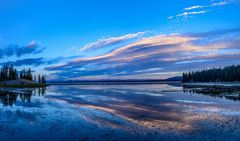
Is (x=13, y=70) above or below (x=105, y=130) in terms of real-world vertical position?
above

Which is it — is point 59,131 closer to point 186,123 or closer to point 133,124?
point 133,124

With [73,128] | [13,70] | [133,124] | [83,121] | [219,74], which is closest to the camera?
[73,128]

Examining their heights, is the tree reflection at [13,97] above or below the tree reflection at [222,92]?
above

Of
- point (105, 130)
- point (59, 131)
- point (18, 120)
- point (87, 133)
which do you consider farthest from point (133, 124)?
point (18, 120)

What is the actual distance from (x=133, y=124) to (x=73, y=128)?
5.57m

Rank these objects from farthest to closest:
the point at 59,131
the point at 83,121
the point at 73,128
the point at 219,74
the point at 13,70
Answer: the point at 219,74 → the point at 13,70 → the point at 83,121 → the point at 73,128 → the point at 59,131

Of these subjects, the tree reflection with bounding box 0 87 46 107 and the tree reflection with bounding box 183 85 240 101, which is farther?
the tree reflection with bounding box 183 85 240 101

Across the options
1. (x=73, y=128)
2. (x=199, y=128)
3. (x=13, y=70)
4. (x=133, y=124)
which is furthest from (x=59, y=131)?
A: (x=13, y=70)

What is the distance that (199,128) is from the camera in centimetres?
2075

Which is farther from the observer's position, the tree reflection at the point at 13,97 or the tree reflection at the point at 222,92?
the tree reflection at the point at 222,92

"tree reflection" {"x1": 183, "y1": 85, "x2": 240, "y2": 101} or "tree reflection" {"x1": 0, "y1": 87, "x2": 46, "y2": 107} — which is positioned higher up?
"tree reflection" {"x1": 0, "y1": 87, "x2": 46, "y2": 107}

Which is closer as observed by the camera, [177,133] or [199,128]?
[177,133]

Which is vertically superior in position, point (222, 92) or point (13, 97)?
point (13, 97)

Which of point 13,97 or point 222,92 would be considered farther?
point 222,92
